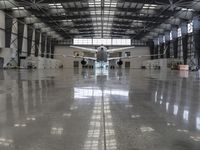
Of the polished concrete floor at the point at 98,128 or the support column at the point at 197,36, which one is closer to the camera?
the polished concrete floor at the point at 98,128

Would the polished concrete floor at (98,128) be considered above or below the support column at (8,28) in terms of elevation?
below

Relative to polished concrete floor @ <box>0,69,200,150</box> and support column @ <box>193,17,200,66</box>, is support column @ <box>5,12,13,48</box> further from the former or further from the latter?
polished concrete floor @ <box>0,69,200,150</box>

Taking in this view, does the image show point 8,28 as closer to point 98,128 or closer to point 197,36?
point 197,36

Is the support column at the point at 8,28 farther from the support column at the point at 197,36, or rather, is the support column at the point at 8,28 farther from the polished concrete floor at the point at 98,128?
the polished concrete floor at the point at 98,128

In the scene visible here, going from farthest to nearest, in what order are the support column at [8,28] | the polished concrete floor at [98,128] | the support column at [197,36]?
the support column at [197,36], the support column at [8,28], the polished concrete floor at [98,128]

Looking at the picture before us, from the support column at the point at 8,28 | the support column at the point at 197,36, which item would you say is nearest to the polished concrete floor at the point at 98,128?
the support column at the point at 197,36

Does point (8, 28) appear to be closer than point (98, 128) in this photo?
No

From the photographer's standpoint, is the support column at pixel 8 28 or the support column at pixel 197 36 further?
the support column at pixel 197 36

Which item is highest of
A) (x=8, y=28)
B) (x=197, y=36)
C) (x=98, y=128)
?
(x=8, y=28)

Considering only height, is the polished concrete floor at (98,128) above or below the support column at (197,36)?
below

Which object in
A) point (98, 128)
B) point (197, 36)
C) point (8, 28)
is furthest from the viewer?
point (197, 36)

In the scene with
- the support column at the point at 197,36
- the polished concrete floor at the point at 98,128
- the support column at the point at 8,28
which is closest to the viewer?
the polished concrete floor at the point at 98,128

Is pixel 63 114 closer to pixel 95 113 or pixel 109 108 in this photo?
pixel 95 113

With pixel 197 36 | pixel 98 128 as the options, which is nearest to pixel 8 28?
pixel 197 36
